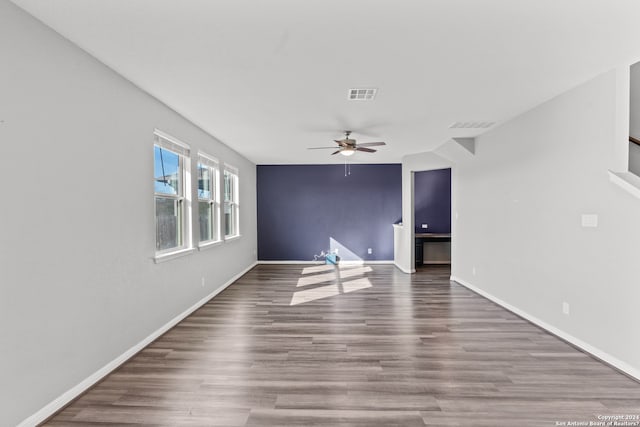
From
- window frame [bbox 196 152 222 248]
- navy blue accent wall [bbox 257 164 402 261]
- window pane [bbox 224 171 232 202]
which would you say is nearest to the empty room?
window frame [bbox 196 152 222 248]

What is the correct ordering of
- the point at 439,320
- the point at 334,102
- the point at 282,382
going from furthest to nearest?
the point at 439,320 → the point at 334,102 → the point at 282,382

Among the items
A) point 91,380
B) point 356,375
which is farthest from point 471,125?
point 91,380

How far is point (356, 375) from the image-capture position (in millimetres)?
2641

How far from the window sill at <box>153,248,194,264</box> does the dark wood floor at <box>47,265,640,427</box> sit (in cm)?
85

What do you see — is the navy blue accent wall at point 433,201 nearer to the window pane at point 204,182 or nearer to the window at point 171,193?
the window pane at point 204,182

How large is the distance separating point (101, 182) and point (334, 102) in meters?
2.46

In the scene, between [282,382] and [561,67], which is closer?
[282,382]

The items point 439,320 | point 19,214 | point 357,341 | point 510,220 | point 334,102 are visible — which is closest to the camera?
point 19,214

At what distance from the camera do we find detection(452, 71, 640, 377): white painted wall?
2770mm

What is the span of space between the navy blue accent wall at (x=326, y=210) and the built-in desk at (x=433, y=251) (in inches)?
29.3

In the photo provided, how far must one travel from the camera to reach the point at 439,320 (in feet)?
13.1

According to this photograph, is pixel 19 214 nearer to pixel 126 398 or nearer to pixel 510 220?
pixel 126 398

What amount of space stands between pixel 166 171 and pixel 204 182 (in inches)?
48.2

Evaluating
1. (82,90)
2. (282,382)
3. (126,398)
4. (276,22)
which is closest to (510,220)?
(282,382)
